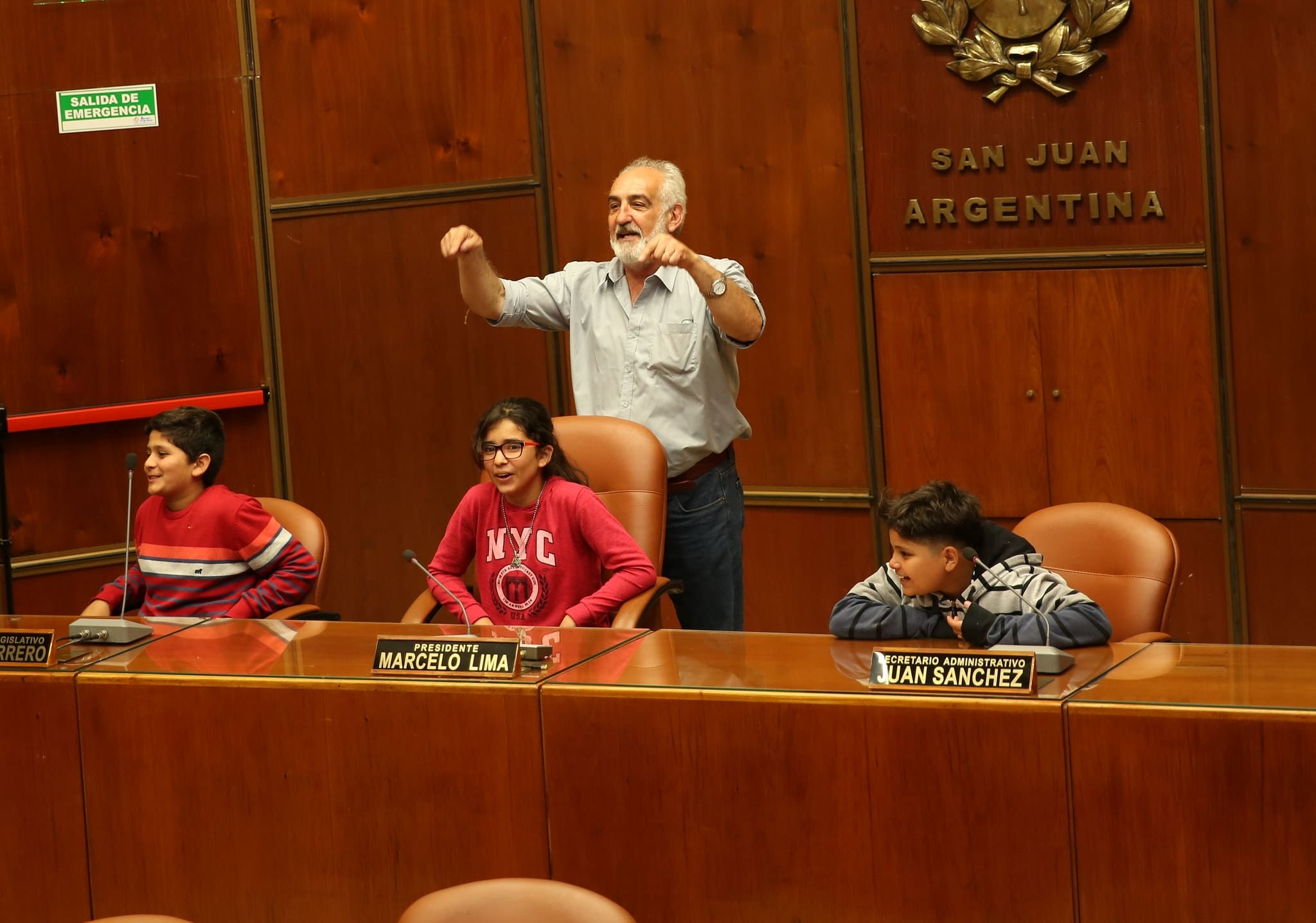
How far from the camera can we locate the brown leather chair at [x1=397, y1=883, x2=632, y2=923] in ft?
5.44

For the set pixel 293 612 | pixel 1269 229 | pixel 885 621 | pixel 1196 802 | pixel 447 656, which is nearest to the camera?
pixel 1196 802

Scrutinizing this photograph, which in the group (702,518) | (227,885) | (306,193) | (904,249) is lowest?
(227,885)

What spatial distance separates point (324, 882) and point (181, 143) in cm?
288

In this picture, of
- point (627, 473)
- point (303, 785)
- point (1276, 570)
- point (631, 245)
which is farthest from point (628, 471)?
point (1276, 570)

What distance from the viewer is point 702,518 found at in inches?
133

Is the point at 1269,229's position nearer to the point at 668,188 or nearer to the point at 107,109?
the point at 668,188

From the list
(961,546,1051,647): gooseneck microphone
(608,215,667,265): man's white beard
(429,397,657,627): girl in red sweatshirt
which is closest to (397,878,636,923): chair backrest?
(961,546,1051,647): gooseneck microphone

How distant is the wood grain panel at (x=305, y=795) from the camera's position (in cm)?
219

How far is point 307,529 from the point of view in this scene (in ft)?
11.2

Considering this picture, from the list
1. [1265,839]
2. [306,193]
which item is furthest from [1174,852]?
[306,193]

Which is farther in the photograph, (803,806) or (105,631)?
(105,631)

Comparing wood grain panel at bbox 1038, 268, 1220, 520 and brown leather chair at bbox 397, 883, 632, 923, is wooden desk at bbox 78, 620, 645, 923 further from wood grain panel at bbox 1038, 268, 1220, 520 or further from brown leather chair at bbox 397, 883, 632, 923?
wood grain panel at bbox 1038, 268, 1220, 520

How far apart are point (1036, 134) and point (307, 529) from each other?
7.29 ft

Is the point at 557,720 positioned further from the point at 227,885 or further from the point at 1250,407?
the point at 1250,407
